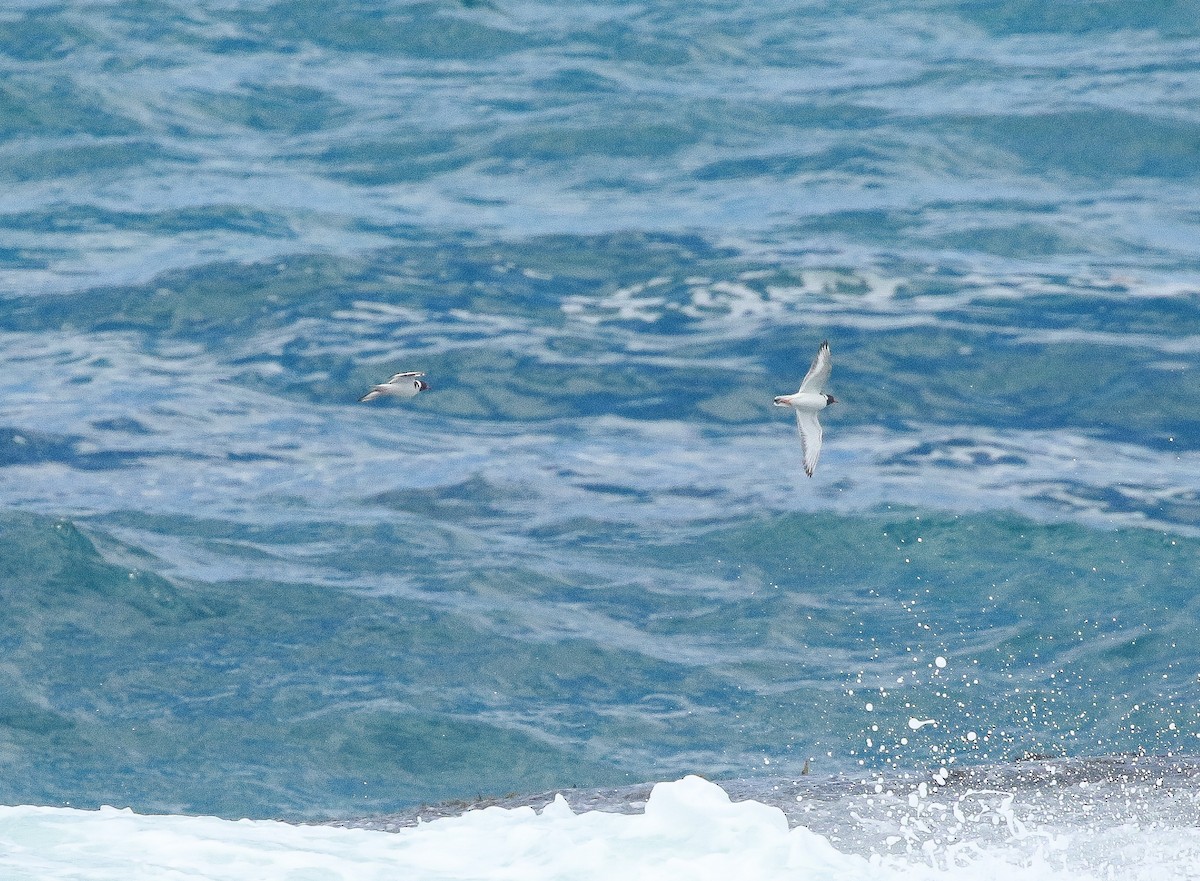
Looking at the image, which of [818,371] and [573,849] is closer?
[573,849]

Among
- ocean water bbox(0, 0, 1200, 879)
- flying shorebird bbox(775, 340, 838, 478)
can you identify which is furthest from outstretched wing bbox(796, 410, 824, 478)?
ocean water bbox(0, 0, 1200, 879)

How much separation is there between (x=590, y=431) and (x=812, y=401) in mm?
7111

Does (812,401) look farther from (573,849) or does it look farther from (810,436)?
(573,849)

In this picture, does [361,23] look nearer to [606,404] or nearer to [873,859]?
[606,404]

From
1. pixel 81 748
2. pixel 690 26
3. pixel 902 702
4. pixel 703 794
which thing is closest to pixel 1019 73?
pixel 690 26

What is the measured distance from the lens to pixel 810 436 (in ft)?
34.1

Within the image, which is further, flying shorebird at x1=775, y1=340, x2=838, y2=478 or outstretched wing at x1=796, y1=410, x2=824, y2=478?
outstretched wing at x1=796, y1=410, x2=824, y2=478

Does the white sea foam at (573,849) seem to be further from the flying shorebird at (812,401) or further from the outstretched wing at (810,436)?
the outstretched wing at (810,436)

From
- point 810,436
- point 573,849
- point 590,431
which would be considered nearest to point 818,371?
point 810,436

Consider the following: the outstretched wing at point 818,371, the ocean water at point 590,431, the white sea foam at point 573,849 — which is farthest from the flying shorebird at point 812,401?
the white sea foam at point 573,849

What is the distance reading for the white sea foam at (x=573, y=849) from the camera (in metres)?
7.61

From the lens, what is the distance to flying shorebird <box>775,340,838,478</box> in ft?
30.9

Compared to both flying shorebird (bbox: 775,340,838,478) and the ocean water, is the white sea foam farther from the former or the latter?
flying shorebird (bbox: 775,340,838,478)

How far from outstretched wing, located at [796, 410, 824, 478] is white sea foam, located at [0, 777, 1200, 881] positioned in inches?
95.1
